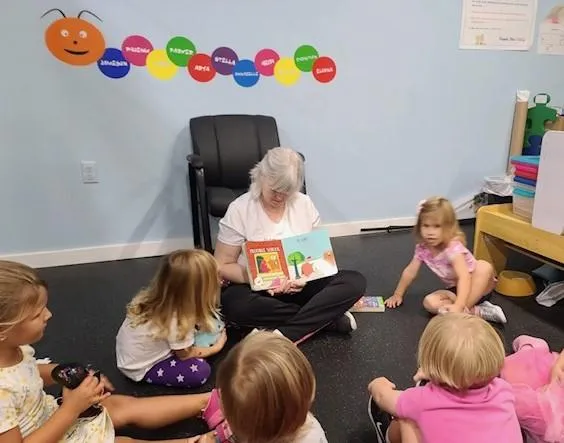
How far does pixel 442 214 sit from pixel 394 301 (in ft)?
1.54

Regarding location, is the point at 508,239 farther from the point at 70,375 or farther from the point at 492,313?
the point at 70,375

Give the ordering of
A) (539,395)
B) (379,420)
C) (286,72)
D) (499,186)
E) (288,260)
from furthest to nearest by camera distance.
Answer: (499,186)
(286,72)
(288,260)
(379,420)
(539,395)

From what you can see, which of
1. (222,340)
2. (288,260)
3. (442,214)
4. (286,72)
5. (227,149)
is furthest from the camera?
(286,72)

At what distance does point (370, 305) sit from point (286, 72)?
141cm

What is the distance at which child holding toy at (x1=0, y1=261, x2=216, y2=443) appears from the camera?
99 centimetres

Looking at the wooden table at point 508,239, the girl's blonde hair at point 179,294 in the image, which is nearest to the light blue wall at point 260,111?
the wooden table at point 508,239

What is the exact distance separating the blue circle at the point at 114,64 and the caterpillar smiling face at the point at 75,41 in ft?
0.09

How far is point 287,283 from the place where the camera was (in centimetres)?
186

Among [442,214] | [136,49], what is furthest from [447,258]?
[136,49]

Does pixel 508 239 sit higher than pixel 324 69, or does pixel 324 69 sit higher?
pixel 324 69

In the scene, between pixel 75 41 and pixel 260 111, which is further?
pixel 260 111

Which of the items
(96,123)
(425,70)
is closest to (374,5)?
(425,70)

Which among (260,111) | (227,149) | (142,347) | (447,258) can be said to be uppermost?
(260,111)

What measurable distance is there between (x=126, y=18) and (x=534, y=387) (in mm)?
2377
